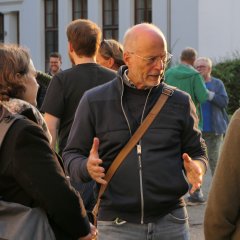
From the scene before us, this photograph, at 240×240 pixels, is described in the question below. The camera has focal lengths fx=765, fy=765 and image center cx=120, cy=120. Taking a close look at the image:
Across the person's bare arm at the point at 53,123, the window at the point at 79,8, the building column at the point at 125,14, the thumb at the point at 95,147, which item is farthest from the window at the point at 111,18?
the thumb at the point at 95,147

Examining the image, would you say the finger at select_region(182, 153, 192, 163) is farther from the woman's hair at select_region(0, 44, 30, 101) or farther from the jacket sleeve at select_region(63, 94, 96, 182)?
the woman's hair at select_region(0, 44, 30, 101)

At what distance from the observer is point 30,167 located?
3.29m

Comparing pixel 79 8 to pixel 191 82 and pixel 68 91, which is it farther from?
pixel 68 91

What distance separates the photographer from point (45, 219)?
3.39m

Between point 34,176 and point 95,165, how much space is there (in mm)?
698

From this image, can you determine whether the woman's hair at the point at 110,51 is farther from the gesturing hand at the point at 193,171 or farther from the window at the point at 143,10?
the window at the point at 143,10

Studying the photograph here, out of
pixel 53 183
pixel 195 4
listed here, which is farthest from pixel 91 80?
pixel 195 4

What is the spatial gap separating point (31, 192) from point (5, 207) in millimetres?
130

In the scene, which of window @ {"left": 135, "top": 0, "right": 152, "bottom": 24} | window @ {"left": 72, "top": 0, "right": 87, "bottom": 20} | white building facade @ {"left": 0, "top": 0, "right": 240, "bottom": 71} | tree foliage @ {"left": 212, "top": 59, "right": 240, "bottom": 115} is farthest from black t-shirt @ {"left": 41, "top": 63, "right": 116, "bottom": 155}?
window @ {"left": 72, "top": 0, "right": 87, "bottom": 20}

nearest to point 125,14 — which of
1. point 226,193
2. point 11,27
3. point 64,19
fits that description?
point 64,19

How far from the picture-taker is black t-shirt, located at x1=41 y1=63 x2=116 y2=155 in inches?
215

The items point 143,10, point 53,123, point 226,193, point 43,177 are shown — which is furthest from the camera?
point 143,10

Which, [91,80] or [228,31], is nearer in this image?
[91,80]

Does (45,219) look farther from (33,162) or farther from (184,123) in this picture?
(184,123)
